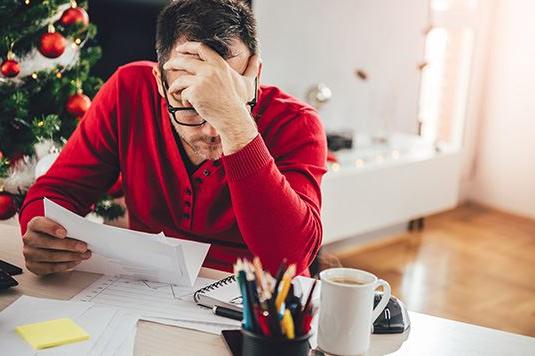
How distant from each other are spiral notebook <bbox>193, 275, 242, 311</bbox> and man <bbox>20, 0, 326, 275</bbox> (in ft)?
0.37

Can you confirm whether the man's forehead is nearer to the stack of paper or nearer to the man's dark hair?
the man's dark hair

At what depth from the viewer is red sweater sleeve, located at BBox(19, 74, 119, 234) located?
154 centimetres

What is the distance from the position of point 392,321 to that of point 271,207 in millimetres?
288

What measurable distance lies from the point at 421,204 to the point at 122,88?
2.42 m

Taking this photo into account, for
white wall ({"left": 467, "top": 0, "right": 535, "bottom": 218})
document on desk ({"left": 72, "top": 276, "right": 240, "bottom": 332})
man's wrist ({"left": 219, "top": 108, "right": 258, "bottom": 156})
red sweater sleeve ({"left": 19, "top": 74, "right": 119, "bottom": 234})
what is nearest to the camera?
document on desk ({"left": 72, "top": 276, "right": 240, "bottom": 332})

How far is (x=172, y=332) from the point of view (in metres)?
1.05

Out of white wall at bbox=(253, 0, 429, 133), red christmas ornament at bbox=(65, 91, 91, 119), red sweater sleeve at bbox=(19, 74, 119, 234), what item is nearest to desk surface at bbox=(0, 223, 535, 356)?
Result: red sweater sleeve at bbox=(19, 74, 119, 234)

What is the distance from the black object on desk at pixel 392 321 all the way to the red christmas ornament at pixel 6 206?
114 centimetres

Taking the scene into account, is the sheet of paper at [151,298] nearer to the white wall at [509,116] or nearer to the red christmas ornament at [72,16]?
the red christmas ornament at [72,16]

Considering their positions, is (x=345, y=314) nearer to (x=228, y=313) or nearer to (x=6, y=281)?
(x=228, y=313)

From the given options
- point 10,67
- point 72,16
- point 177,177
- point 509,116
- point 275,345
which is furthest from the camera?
point 509,116

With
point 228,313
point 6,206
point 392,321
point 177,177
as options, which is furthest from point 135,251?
point 6,206

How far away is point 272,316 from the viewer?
89 centimetres

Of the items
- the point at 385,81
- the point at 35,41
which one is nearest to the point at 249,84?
the point at 35,41
